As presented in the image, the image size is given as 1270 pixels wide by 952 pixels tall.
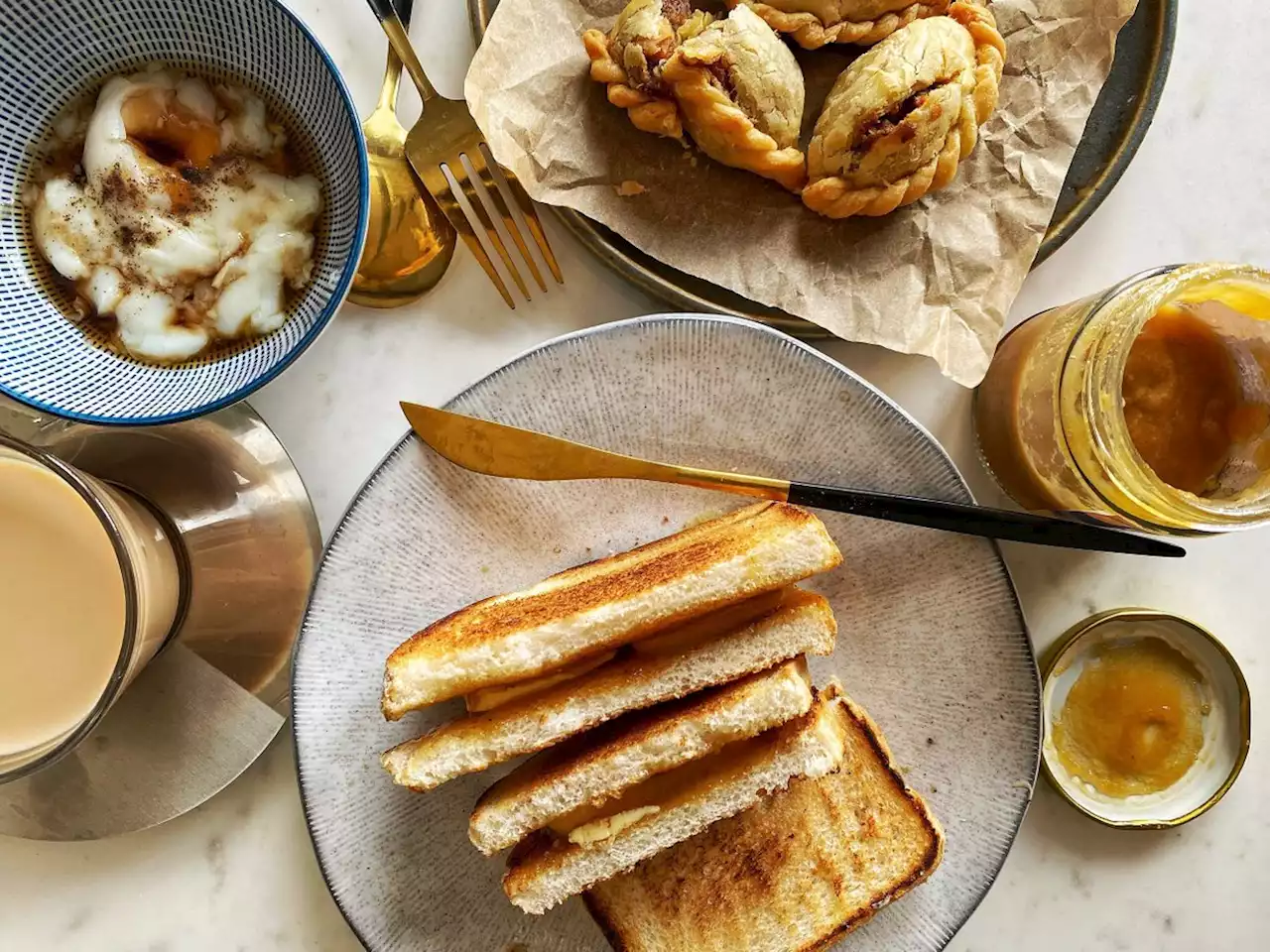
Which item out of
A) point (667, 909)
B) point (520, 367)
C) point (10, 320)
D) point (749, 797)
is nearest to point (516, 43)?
point (520, 367)

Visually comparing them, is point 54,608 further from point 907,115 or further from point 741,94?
point 907,115

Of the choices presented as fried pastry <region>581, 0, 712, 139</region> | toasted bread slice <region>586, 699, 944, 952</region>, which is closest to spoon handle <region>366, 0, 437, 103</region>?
fried pastry <region>581, 0, 712, 139</region>

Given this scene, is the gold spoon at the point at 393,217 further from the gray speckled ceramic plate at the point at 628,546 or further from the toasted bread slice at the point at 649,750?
the toasted bread slice at the point at 649,750

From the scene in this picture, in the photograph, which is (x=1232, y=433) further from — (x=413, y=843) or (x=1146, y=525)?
(x=413, y=843)

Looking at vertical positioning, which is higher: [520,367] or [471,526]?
[520,367]

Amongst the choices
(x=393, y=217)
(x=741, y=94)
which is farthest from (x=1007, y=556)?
(x=393, y=217)

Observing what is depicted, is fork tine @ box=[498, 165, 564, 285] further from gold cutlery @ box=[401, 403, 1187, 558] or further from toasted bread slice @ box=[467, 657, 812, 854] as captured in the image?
toasted bread slice @ box=[467, 657, 812, 854]

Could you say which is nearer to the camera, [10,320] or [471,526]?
[10,320]
